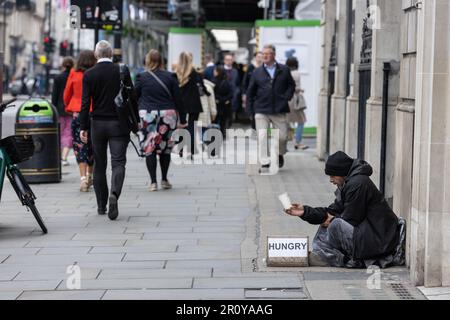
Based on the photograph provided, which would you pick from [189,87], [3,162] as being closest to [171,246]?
[3,162]

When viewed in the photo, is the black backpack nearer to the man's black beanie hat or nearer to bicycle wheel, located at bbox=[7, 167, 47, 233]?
bicycle wheel, located at bbox=[7, 167, 47, 233]

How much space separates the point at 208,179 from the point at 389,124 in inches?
195

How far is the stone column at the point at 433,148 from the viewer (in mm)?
6977

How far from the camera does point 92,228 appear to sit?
1012 cm

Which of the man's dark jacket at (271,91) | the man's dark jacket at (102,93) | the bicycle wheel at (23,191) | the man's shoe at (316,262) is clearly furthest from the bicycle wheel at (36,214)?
the man's dark jacket at (271,91)

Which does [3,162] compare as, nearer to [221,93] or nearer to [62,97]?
[62,97]

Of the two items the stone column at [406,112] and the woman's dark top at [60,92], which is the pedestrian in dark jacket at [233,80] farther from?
the stone column at [406,112]

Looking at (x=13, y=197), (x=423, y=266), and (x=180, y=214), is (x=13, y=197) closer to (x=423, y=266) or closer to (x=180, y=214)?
(x=180, y=214)

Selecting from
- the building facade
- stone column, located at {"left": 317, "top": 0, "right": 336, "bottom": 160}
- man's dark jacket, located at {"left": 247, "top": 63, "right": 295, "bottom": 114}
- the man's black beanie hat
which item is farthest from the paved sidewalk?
stone column, located at {"left": 317, "top": 0, "right": 336, "bottom": 160}

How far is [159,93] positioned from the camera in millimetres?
13133

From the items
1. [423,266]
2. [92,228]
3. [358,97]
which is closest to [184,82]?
[358,97]

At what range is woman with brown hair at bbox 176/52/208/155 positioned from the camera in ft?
54.1

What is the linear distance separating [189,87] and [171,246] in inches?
331

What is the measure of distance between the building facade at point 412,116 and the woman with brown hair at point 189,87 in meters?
4.23
